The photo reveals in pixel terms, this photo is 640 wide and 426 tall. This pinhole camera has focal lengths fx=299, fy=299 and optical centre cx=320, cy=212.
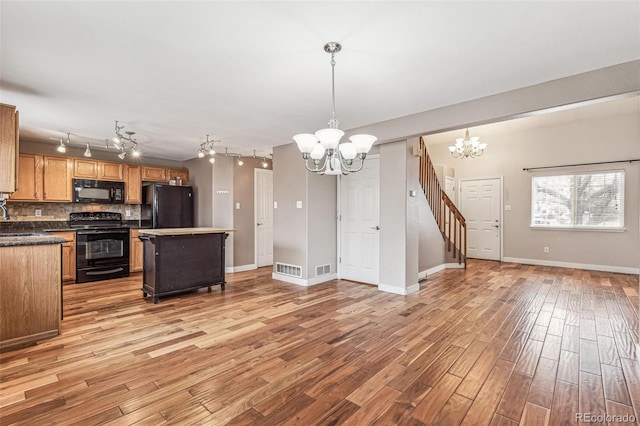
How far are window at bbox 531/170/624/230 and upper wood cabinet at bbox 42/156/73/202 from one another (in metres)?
9.40

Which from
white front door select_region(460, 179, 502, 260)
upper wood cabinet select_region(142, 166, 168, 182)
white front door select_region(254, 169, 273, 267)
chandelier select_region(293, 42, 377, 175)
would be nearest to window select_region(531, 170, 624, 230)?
white front door select_region(460, 179, 502, 260)

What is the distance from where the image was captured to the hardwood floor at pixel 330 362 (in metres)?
1.84

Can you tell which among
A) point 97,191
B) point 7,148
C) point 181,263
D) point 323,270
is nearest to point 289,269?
point 323,270

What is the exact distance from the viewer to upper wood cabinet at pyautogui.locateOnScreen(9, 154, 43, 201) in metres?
4.87

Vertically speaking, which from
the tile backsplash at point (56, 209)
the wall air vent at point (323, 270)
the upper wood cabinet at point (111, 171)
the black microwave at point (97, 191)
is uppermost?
the upper wood cabinet at point (111, 171)

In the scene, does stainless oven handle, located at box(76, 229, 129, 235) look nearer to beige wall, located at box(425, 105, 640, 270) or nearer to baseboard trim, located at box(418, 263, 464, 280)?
baseboard trim, located at box(418, 263, 464, 280)

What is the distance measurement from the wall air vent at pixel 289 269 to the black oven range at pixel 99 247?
2877 millimetres

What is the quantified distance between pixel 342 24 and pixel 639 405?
3.10 metres

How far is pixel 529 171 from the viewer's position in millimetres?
6770

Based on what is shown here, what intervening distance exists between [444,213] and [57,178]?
288 inches

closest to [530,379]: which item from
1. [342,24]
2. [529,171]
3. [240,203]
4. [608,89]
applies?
[608,89]

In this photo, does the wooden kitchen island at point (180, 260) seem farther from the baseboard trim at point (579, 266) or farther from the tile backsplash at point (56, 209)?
the baseboard trim at point (579, 266)

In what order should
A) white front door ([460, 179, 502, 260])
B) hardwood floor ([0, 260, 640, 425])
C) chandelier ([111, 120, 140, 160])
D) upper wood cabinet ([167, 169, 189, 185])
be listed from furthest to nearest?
1. white front door ([460, 179, 502, 260])
2. upper wood cabinet ([167, 169, 189, 185])
3. chandelier ([111, 120, 140, 160])
4. hardwood floor ([0, 260, 640, 425])

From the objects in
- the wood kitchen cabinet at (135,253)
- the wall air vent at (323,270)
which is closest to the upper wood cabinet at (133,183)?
the wood kitchen cabinet at (135,253)
